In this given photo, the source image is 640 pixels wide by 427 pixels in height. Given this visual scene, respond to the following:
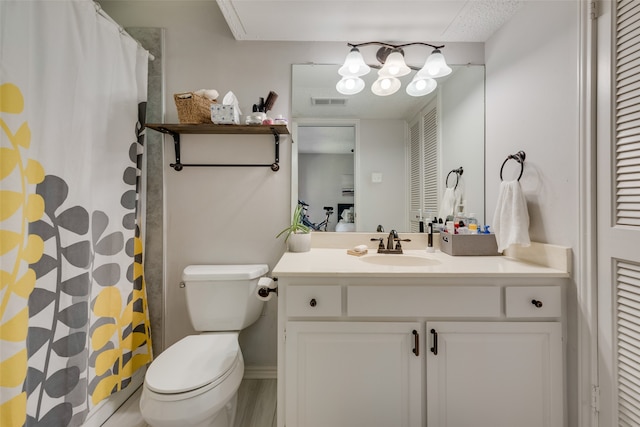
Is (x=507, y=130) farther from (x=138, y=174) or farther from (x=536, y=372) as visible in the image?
(x=138, y=174)

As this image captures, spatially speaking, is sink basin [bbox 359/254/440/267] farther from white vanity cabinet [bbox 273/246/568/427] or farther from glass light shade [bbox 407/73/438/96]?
glass light shade [bbox 407/73/438/96]

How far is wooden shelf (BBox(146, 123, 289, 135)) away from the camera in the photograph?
4.75 ft

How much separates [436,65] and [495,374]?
1599mm

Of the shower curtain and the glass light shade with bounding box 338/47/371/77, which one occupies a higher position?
the glass light shade with bounding box 338/47/371/77

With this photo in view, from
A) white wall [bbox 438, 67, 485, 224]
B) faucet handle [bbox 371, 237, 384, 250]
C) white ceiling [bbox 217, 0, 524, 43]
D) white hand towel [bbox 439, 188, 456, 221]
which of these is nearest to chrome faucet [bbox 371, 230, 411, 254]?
faucet handle [bbox 371, 237, 384, 250]

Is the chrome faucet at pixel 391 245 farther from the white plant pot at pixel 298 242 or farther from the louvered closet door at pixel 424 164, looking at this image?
the white plant pot at pixel 298 242

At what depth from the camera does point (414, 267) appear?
1.12 meters

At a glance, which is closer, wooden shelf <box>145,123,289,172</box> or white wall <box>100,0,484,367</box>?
wooden shelf <box>145,123,289,172</box>

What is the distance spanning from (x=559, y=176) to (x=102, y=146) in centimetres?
213

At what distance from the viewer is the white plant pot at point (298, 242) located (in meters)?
1.48

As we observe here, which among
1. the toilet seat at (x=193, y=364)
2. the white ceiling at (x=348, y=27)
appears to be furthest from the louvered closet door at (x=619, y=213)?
the toilet seat at (x=193, y=364)

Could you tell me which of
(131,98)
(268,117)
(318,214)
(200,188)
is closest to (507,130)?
(318,214)

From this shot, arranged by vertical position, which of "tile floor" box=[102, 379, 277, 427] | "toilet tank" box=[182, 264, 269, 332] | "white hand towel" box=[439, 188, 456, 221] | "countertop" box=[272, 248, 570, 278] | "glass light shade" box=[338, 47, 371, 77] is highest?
"glass light shade" box=[338, 47, 371, 77]

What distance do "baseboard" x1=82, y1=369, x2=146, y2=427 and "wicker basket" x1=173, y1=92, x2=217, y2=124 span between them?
1.56 metres
